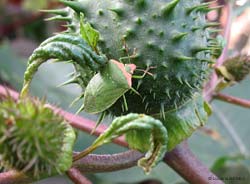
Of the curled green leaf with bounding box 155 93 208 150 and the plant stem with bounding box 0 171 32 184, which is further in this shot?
the curled green leaf with bounding box 155 93 208 150

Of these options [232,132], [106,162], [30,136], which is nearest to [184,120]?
[106,162]

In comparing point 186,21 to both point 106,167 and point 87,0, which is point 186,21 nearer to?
point 87,0

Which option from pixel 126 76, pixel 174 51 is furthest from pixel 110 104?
pixel 174 51

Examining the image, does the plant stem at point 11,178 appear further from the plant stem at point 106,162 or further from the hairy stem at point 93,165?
the plant stem at point 106,162

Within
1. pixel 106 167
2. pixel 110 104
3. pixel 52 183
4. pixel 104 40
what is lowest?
pixel 52 183

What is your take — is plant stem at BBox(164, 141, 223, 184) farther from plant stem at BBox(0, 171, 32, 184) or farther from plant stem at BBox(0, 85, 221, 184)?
plant stem at BBox(0, 171, 32, 184)

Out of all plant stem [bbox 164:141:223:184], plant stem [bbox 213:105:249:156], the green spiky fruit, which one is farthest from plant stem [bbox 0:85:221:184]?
plant stem [bbox 213:105:249:156]
